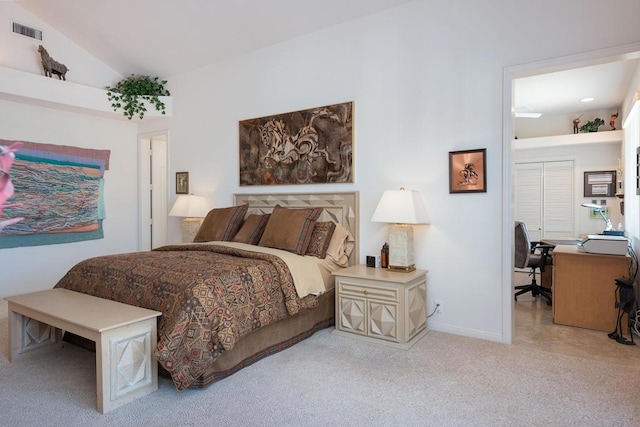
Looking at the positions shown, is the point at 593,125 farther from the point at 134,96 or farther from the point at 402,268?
the point at 134,96

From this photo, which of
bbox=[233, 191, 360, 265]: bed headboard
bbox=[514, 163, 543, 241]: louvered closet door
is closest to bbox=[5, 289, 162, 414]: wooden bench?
bbox=[233, 191, 360, 265]: bed headboard

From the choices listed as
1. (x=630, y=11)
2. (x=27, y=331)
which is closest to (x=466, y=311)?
(x=630, y=11)

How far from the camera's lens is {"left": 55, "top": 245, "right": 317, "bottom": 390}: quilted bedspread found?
242 centimetres

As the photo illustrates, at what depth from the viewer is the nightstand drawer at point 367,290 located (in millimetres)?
3248

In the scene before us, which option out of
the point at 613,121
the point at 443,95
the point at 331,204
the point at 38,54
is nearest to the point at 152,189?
the point at 38,54

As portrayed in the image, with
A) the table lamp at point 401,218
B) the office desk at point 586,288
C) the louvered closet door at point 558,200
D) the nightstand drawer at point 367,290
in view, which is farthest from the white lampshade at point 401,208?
the louvered closet door at point 558,200

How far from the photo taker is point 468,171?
347 centimetres

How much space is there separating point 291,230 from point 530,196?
5030mm

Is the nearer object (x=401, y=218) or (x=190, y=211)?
(x=401, y=218)

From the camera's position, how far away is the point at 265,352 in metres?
3.06

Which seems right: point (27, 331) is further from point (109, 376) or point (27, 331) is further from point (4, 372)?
point (109, 376)

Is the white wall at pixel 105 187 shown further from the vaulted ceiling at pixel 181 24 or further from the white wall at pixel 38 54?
the vaulted ceiling at pixel 181 24

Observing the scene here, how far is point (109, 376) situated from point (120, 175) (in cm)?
429

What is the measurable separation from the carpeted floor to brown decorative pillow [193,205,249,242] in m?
1.62
